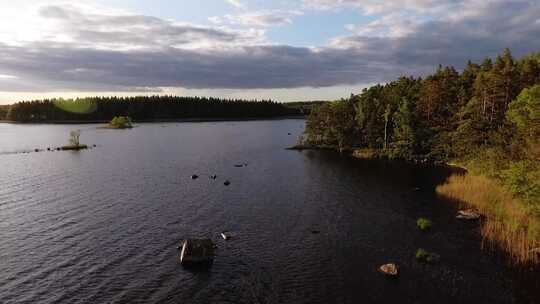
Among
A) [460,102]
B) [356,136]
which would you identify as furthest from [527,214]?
[356,136]

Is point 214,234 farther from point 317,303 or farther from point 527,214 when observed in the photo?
point 527,214

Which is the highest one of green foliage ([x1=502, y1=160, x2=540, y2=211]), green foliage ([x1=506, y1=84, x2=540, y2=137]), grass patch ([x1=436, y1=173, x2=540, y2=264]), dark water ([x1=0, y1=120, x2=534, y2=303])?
green foliage ([x1=506, y1=84, x2=540, y2=137])

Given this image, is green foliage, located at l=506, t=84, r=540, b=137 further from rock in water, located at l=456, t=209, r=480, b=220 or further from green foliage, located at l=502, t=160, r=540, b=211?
rock in water, located at l=456, t=209, r=480, b=220

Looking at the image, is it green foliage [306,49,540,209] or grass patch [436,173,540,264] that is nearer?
grass patch [436,173,540,264]

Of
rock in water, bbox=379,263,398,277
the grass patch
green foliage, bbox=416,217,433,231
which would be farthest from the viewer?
green foliage, bbox=416,217,433,231

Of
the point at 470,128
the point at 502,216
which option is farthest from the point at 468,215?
the point at 470,128

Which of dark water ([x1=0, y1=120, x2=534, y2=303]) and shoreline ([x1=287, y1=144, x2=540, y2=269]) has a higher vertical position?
shoreline ([x1=287, y1=144, x2=540, y2=269])

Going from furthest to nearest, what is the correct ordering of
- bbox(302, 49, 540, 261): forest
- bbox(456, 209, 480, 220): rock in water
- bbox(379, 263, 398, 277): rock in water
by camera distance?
bbox(456, 209, 480, 220): rock in water, bbox(302, 49, 540, 261): forest, bbox(379, 263, 398, 277): rock in water

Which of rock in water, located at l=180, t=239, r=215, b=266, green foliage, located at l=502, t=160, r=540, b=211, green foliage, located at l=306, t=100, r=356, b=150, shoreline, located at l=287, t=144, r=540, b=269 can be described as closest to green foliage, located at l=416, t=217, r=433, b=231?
shoreline, located at l=287, t=144, r=540, b=269
